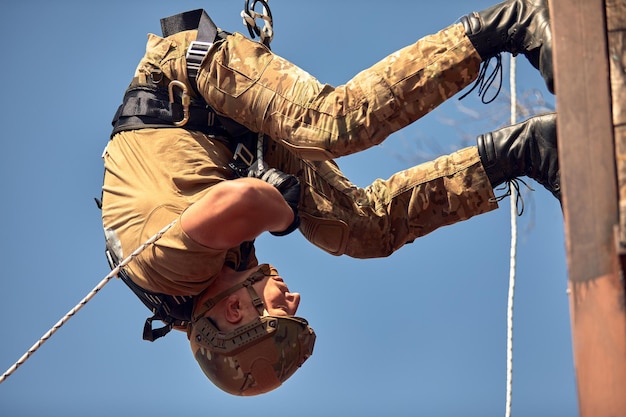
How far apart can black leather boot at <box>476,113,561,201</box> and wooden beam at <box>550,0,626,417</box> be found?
2.29 metres

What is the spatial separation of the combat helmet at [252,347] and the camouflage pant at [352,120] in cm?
55

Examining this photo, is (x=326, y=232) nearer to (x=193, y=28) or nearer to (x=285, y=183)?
(x=285, y=183)

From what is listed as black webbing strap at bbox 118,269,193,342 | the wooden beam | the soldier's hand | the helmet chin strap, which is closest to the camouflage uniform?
the soldier's hand

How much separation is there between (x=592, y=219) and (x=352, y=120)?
2.26m

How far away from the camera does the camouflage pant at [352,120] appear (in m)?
5.43

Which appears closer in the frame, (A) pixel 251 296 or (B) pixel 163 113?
(B) pixel 163 113

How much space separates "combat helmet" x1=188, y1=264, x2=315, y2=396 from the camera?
622 cm

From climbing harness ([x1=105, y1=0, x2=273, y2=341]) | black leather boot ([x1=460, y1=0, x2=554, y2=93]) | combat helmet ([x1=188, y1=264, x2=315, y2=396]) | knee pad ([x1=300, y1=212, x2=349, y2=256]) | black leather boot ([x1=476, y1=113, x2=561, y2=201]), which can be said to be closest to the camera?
black leather boot ([x1=460, y1=0, x2=554, y2=93])

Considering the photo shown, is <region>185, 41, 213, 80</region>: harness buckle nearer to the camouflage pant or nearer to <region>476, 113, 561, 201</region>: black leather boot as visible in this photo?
the camouflage pant

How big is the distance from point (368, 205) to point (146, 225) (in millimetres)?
1296

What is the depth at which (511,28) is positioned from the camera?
5293 millimetres

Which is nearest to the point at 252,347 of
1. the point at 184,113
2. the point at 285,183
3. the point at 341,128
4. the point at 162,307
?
the point at 162,307

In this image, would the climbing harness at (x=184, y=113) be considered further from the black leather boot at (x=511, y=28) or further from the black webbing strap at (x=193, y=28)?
the black leather boot at (x=511, y=28)

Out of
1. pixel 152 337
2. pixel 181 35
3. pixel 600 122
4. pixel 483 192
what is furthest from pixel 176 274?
pixel 600 122
